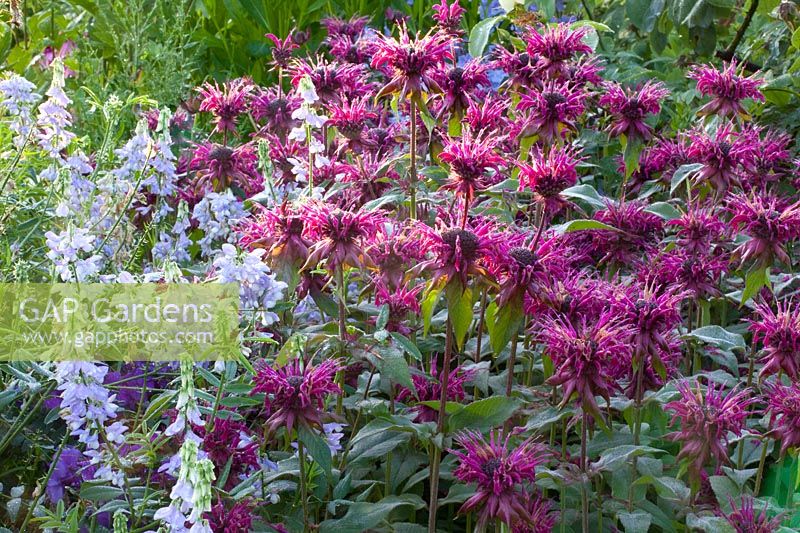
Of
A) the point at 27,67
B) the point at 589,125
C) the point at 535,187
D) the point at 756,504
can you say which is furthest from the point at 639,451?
the point at 27,67

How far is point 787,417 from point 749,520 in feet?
0.65

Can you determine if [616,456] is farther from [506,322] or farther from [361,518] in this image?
[361,518]

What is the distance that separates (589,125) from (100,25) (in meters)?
2.67

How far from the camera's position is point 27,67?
15.0 ft

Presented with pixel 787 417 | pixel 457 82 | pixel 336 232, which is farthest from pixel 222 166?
pixel 787 417

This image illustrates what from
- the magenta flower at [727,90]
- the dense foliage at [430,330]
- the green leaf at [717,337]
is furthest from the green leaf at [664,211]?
the magenta flower at [727,90]

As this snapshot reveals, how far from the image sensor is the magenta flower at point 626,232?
1.94 m

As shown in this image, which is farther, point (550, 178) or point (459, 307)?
point (550, 178)

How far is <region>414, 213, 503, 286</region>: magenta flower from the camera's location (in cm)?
148

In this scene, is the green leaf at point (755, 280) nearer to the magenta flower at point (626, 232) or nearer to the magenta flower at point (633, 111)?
the magenta flower at point (626, 232)

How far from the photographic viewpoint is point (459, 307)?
1.52m

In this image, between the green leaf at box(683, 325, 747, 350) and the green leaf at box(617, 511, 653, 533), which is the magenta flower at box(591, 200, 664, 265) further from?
the green leaf at box(617, 511, 653, 533)

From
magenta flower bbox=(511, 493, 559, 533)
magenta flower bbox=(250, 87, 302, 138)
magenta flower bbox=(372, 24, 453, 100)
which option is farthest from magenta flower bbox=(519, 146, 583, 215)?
magenta flower bbox=(250, 87, 302, 138)

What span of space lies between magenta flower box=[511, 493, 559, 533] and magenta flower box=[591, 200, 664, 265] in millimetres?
562
